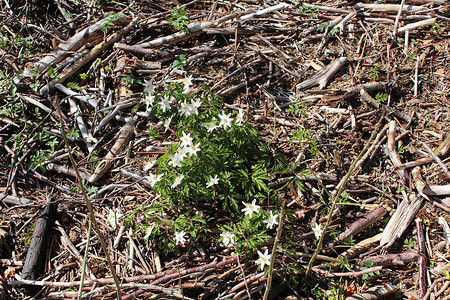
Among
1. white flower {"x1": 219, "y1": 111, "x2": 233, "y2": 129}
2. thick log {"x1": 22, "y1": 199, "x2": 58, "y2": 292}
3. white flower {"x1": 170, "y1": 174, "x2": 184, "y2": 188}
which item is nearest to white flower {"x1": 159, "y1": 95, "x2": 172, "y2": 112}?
white flower {"x1": 219, "y1": 111, "x2": 233, "y2": 129}

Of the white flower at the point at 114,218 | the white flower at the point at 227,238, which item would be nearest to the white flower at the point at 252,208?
the white flower at the point at 227,238

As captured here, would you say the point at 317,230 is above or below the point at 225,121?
below

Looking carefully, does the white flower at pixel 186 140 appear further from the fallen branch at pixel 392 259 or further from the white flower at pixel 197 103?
the fallen branch at pixel 392 259

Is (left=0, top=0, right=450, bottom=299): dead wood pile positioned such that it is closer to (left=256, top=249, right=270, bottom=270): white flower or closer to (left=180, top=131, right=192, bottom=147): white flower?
(left=256, top=249, right=270, bottom=270): white flower

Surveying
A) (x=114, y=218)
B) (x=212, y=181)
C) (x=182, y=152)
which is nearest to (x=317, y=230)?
(x=212, y=181)

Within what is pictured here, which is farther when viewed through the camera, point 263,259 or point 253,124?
point 253,124

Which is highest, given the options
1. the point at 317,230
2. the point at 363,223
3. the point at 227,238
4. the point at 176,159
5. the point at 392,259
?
the point at 176,159

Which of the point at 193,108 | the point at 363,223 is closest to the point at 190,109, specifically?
the point at 193,108

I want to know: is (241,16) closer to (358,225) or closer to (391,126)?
(391,126)

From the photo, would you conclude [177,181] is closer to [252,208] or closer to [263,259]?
[252,208]

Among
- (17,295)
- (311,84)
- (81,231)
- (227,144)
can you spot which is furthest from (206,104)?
(17,295)

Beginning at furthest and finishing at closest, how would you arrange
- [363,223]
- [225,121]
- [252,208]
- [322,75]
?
[322,75] → [363,223] → [225,121] → [252,208]

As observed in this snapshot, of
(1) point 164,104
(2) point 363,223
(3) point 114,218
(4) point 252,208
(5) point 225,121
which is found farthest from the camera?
(3) point 114,218
